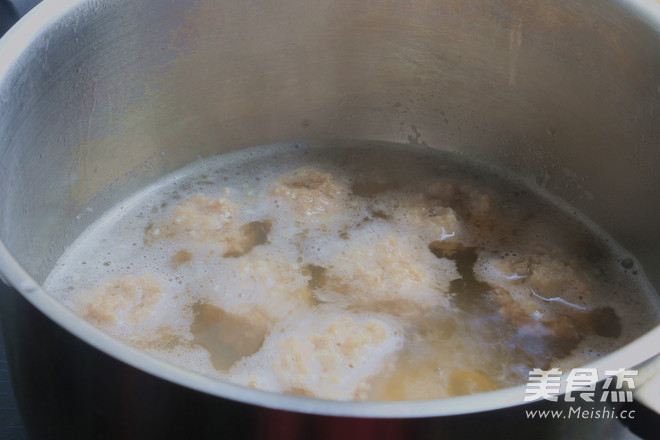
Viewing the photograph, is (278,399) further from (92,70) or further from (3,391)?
(92,70)

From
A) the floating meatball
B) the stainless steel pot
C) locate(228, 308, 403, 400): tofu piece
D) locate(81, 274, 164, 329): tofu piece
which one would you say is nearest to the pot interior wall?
the stainless steel pot

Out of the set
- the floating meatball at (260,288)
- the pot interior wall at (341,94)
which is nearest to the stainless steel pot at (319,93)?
the pot interior wall at (341,94)

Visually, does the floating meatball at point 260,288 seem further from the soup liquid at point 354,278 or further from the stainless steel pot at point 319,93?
the stainless steel pot at point 319,93

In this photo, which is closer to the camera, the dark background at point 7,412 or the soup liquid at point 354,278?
the dark background at point 7,412

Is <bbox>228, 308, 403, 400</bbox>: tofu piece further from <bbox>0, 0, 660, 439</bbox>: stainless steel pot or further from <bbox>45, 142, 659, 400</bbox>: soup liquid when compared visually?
<bbox>0, 0, 660, 439</bbox>: stainless steel pot

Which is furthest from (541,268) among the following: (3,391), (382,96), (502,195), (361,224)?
(3,391)

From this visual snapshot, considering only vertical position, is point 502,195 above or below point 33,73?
below
